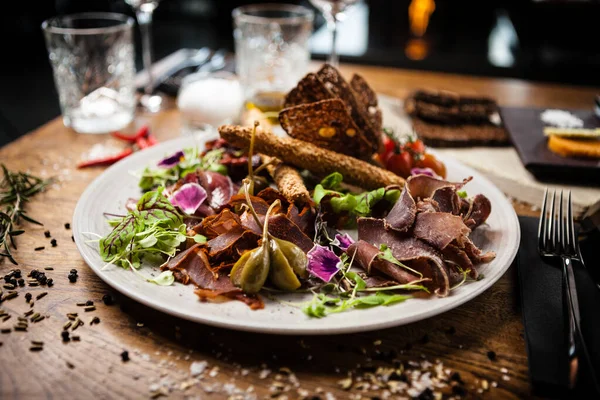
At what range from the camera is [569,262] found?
1.50 metres

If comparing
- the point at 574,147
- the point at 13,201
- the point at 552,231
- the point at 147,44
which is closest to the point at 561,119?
the point at 574,147

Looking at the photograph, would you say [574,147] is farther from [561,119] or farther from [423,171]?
[423,171]

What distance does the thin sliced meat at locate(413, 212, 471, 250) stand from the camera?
1.42m

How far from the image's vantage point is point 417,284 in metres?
1.38

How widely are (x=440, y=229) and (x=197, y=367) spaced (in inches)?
27.7

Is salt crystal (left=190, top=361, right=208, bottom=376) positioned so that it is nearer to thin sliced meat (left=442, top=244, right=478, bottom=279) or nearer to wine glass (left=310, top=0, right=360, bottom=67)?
→ thin sliced meat (left=442, top=244, right=478, bottom=279)

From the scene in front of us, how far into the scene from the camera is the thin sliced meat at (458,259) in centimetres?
143

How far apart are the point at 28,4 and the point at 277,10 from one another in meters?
4.41

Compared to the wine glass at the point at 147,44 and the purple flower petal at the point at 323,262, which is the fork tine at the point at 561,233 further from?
the wine glass at the point at 147,44

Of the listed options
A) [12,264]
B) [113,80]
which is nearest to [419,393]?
[12,264]

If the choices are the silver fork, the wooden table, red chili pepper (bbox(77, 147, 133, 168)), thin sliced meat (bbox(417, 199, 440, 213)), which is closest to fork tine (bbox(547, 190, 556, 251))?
the silver fork

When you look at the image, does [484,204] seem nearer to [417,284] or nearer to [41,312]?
[417,284]

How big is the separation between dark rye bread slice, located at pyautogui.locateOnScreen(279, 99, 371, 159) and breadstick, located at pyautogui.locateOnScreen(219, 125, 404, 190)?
0.23ft

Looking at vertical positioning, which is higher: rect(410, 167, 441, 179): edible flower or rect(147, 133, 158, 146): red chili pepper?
rect(410, 167, 441, 179): edible flower
